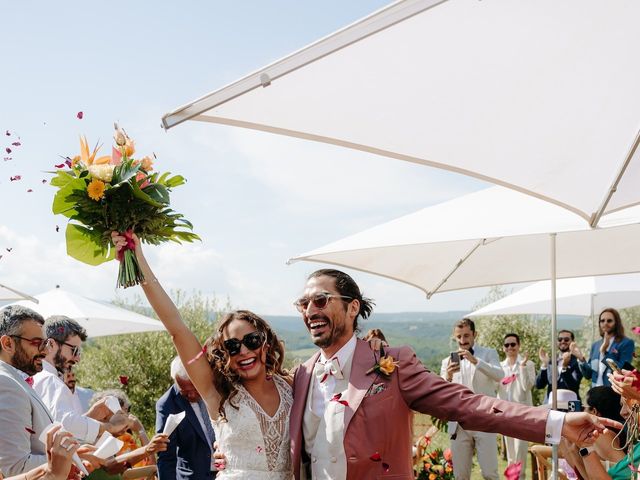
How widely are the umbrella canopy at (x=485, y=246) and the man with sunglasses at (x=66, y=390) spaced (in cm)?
203

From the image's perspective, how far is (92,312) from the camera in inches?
467

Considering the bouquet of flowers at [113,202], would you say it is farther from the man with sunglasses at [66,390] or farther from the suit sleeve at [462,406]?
the man with sunglasses at [66,390]

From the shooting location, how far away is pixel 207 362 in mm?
3963

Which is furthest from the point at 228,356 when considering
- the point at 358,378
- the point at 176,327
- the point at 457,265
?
the point at 457,265

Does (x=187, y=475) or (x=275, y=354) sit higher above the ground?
(x=275, y=354)

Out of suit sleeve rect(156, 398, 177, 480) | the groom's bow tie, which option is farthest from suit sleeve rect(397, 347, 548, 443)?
suit sleeve rect(156, 398, 177, 480)

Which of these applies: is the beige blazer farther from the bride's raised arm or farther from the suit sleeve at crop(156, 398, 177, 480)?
the suit sleeve at crop(156, 398, 177, 480)

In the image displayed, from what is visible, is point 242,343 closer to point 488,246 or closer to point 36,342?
point 36,342

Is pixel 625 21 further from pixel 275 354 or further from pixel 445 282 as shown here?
pixel 445 282

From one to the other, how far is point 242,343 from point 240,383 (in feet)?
0.77

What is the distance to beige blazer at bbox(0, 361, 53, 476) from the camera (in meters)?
4.01

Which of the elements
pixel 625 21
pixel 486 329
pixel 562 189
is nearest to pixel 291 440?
pixel 562 189

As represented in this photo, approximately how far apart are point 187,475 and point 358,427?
9.14 ft

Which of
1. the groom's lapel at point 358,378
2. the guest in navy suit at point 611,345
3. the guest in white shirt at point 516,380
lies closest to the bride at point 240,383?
the groom's lapel at point 358,378
